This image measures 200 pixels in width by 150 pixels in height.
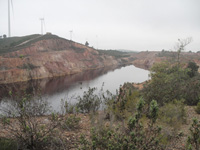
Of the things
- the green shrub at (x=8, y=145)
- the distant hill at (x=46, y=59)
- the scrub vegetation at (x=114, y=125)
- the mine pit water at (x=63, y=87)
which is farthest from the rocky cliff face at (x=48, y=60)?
the green shrub at (x=8, y=145)

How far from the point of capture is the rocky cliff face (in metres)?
27.6

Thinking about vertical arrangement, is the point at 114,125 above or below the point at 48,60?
below

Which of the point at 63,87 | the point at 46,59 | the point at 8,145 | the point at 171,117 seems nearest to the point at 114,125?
the point at 171,117

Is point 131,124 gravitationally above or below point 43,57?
below

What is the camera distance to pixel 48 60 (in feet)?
124

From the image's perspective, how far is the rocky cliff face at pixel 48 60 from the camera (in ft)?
90.5

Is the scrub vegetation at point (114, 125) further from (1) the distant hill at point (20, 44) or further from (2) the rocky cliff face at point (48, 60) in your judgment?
(1) the distant hill at point (20, 44)

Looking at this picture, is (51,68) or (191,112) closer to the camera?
(191,112)

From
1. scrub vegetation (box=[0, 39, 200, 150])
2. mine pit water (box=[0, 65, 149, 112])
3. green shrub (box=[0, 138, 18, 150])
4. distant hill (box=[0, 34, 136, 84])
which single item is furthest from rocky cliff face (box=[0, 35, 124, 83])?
green shrub (box=[0, 138, 18, 150])

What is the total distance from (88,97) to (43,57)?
31.6 metres

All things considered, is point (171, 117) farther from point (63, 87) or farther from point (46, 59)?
point (46, 59)

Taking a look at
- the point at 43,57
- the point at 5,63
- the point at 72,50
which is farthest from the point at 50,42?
the point at 5,63

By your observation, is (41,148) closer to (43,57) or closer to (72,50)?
(43,57)

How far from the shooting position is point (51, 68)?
118 feet
